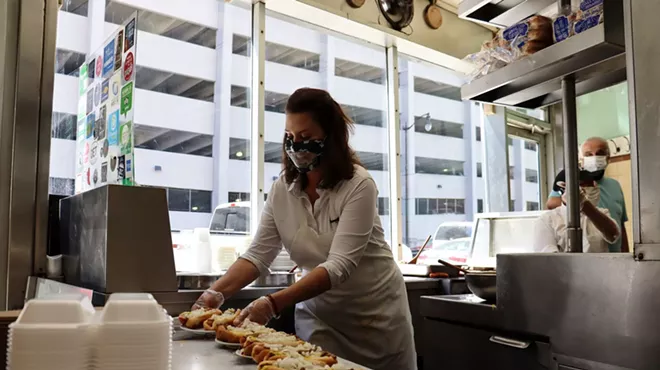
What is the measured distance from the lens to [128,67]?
5.96ft

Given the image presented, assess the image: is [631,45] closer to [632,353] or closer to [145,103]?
[632,353]

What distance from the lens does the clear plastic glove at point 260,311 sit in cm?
151

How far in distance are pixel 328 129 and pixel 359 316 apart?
2.29 ft

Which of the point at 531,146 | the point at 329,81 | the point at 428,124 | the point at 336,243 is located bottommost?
the point at 336,243

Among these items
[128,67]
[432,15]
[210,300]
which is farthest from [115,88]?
[432,15]

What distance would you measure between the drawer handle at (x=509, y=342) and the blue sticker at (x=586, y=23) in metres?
0.86

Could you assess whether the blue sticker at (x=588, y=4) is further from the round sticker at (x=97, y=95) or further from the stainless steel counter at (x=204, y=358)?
the round sticker at (x=97, y=95)

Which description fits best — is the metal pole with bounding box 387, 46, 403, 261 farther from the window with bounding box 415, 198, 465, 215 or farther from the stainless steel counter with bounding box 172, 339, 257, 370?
the stainless steel counter with bounding box 172, 339, 257, 370

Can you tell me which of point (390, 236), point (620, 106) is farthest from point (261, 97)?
point (620, 106)

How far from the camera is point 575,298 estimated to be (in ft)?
4.20

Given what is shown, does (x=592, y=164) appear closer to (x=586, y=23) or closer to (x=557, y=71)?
(x=557, y=71)

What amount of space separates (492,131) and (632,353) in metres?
4.38

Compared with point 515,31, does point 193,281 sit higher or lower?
lower

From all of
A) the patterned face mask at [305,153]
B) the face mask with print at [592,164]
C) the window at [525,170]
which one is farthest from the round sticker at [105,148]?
the window at [525,170]
